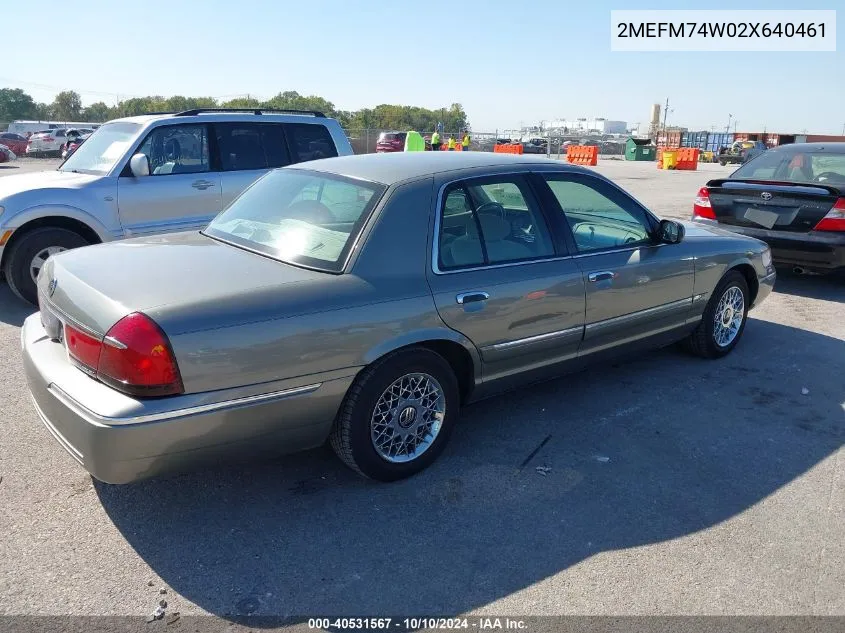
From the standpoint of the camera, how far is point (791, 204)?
24.9 feet

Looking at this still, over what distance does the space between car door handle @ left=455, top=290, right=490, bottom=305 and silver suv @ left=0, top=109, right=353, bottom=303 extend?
4.41 m

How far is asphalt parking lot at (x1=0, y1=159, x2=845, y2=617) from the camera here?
2789mm

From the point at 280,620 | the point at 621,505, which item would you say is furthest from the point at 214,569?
the point at 621,505

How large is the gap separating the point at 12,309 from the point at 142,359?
4.75 m

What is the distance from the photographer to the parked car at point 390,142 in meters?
33.8

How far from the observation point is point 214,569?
2912 mm

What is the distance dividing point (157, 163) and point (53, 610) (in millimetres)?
5363

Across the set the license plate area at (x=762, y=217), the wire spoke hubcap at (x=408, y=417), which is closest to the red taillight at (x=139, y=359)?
the wire spoke hubcap at (x=408, y=417)

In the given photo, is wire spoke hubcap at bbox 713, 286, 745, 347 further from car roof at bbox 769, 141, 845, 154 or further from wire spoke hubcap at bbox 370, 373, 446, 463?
car roof at bbox 769, 141, 845, 154

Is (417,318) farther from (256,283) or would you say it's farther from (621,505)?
(621,505)

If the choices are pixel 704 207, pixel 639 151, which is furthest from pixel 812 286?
pixel 639 151

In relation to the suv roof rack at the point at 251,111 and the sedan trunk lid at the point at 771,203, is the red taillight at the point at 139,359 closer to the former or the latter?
the suv roof rack at the point at 251,111

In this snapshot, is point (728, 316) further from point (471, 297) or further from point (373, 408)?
point (373, 408)

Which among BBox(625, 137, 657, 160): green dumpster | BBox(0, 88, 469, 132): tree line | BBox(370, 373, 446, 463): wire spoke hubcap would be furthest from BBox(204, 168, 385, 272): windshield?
BBox(0, 88, 469, 132): tree line
